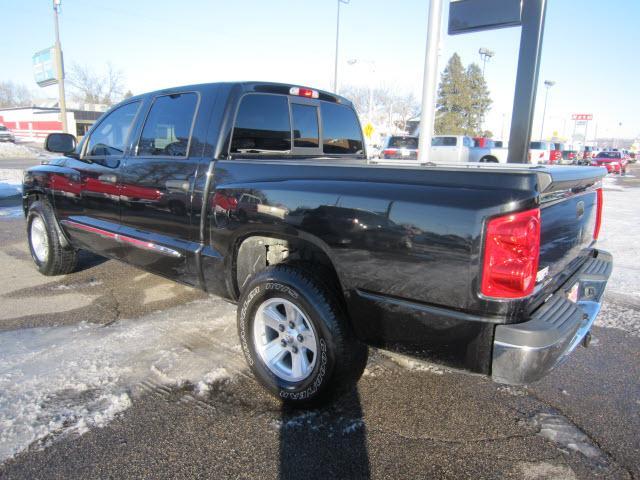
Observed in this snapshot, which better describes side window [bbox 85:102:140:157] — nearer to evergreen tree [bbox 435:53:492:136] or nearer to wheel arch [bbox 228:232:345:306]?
wheel arch [bbox 228:232:345:306]

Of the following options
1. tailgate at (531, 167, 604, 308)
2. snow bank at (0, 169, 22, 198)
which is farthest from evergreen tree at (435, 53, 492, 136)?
tailgate at (531, 167, 604, 308)

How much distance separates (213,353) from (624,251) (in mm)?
6470

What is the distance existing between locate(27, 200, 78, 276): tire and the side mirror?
715 mm

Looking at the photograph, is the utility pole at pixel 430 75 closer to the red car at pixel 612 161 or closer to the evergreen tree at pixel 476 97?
the red car at pixel 612 161

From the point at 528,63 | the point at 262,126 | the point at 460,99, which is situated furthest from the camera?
the point at 460,99

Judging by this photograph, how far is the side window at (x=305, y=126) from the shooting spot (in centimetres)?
372

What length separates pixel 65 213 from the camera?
466 cm

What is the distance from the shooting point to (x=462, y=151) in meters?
22.6

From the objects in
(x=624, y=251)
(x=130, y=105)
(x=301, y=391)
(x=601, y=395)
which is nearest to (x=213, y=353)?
(x=301, y=391)

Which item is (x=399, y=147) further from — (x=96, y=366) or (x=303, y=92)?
(x=96, y=366)

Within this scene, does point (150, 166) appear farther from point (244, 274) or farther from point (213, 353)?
point (213, 353)

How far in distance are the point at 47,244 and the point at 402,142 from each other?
18867 mm

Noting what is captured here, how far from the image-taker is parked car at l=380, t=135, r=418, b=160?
2055 centimetres

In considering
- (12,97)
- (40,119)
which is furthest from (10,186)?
(12,97)
